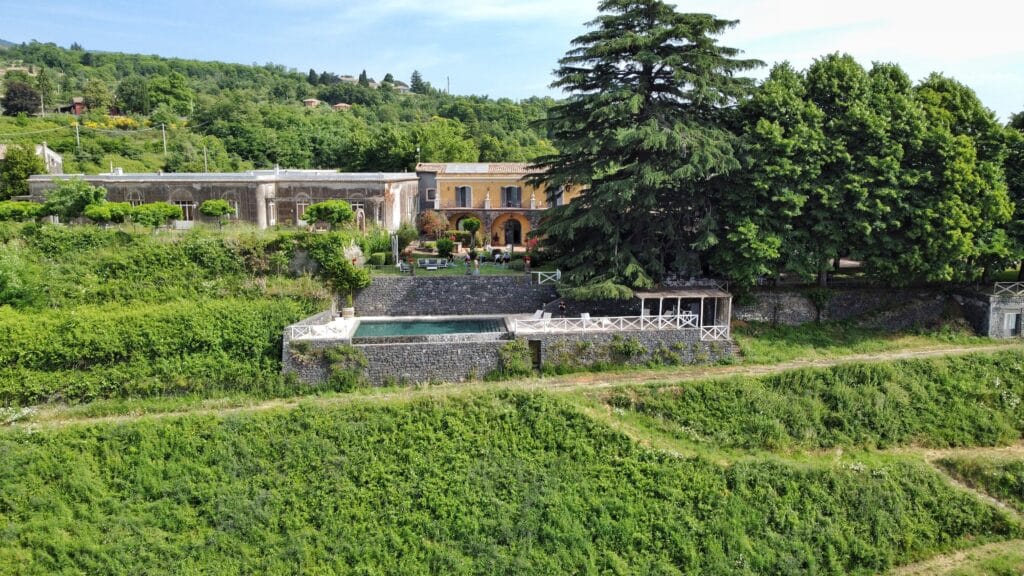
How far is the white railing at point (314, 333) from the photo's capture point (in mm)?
20516

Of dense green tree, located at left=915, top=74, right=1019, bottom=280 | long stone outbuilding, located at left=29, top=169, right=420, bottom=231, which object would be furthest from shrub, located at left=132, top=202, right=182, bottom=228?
dense green tree, located at left=915, top=74, right=1019, bottom=280

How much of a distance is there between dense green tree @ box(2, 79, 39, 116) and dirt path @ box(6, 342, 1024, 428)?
63501 millimetres

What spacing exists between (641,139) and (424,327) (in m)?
9.81

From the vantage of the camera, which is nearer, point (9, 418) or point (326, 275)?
point (9, 418)

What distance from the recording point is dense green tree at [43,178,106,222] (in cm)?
2670

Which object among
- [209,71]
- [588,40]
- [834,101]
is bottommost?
[834,101]

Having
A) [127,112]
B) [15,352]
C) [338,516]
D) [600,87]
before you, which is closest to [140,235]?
[15,352]

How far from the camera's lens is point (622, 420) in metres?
18.7

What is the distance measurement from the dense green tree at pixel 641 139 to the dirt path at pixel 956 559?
10615 millimetres

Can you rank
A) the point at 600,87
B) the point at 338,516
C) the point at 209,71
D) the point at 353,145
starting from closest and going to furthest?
the point at 338,516 → the point at 600,87 → the point at 353,145 → the point at 209,71

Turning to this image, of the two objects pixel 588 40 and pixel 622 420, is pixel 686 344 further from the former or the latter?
pixel 588 40

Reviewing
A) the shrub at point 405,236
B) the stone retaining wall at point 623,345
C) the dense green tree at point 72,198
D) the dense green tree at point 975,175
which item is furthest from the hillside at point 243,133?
the dense green tree at point 72,198

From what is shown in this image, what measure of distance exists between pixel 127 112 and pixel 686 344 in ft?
249

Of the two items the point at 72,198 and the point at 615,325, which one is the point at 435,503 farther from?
the point at 72,198
